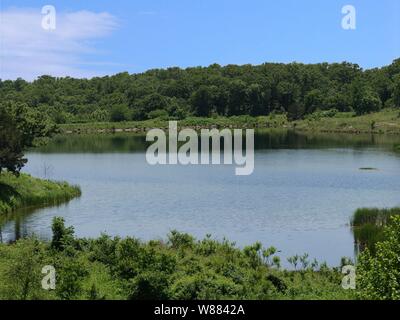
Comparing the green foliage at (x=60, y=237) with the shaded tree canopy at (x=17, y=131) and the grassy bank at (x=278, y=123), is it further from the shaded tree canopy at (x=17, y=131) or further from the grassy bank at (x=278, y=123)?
the grassy bank at (x=278, y=123)

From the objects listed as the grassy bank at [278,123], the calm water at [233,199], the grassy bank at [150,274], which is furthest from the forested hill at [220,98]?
the grassy bank at [150,274]

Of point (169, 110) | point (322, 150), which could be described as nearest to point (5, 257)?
point (322, 150)

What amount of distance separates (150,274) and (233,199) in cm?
2925

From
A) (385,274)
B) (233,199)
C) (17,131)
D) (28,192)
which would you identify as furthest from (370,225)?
(17,131)

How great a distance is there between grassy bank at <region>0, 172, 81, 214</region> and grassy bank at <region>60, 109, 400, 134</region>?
99.6 meters

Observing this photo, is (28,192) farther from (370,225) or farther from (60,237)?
(370,225)

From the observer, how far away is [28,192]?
4866 centimetres

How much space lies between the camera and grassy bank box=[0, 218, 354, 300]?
21.1 m

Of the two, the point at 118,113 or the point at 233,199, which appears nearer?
the point at 233,199

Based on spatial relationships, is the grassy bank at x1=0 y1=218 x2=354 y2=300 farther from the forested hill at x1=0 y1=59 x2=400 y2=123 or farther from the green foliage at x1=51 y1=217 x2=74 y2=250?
the forested hill at x1=0 y1=59 x2=400 y2=123

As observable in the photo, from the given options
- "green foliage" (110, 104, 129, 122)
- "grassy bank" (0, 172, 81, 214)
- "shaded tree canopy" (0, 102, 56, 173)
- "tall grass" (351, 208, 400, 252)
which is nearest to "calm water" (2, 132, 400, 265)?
"tall grass" (351, 208, 400, 252)

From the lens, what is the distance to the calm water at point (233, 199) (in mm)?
38312

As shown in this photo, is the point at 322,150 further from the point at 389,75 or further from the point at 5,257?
the point at 389,75

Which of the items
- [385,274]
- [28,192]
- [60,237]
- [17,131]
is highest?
[17,131]
